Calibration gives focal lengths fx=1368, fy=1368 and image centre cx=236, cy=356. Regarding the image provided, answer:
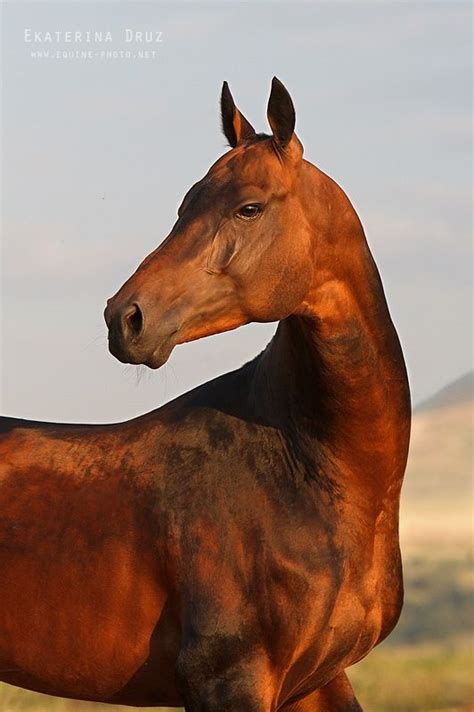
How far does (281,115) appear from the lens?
18.3ft

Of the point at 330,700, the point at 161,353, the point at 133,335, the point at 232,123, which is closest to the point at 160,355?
the point at 161,353

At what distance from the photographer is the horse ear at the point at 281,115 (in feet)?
18.1

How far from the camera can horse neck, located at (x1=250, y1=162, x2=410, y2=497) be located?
18.8 ft

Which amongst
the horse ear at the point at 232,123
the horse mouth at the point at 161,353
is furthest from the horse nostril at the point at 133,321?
the horse ear at the point at 232,123

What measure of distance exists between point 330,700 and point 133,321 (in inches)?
94.5

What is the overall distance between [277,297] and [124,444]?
1309mm

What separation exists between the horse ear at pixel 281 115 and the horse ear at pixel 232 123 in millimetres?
286

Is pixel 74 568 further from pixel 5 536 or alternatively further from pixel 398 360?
pixel 398 360

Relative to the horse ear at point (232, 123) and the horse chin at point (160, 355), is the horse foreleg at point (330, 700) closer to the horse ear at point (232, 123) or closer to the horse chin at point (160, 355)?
the horse chin at point (160, 355)

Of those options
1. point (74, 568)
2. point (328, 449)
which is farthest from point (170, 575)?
point (328, 449)

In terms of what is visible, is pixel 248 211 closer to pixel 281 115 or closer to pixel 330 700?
pixel 281 115

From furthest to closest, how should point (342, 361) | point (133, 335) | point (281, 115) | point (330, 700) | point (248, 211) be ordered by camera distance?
1. point (330, 700)
2. point (342, 361)
3. point (281, 115)
4. point (248, 211)
5. point (133, 335)

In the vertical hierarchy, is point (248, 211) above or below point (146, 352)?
above

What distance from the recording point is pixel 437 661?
38.2 feet
